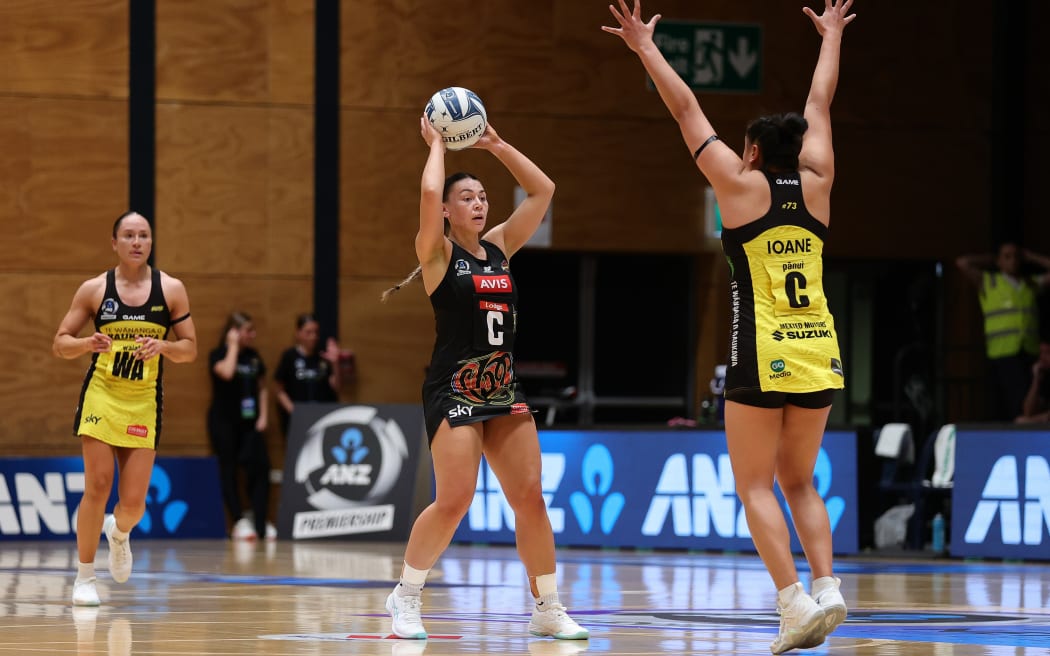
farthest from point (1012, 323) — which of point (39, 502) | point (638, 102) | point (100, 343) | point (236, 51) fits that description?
point (100, 343)

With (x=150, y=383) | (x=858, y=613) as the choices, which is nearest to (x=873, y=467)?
(x=858, y=613)

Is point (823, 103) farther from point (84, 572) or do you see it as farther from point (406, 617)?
point (84, 572)

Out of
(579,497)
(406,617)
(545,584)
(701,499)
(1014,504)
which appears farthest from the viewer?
(579,497)

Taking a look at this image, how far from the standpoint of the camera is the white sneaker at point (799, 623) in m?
5.76

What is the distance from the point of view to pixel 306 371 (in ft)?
54.9

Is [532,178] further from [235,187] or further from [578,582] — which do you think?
[235,187]

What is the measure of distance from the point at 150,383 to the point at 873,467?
6723 millimetres

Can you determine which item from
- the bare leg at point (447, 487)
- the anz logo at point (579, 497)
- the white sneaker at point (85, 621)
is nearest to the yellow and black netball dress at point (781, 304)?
the bare leg at point (447, 487)

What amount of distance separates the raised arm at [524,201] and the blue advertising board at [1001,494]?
21.2 feet

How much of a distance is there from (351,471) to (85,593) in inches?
268

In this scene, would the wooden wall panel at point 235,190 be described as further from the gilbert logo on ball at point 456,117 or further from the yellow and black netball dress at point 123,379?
the gilbert logo on ball at point 456,117

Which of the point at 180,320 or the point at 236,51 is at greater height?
the point at 236,51

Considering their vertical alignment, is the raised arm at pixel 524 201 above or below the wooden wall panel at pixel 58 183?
below

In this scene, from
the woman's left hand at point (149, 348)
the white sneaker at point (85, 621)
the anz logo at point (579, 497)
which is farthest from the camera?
the anz logo at point (579, 497)
